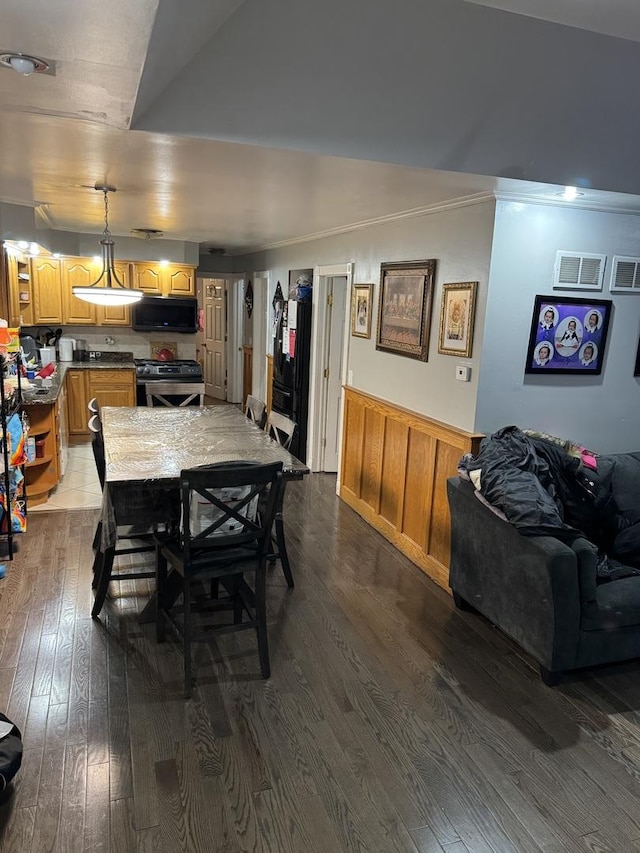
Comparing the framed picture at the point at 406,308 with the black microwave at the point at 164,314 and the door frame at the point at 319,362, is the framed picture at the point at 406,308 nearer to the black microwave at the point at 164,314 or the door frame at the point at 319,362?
the door frame at the point at 319,362

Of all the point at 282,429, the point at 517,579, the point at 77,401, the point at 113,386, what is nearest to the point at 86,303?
the point at 113,386

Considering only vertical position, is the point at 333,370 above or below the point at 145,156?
below

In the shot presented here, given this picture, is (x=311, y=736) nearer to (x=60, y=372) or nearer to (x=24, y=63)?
(x=24, y=63)

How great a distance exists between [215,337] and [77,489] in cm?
461

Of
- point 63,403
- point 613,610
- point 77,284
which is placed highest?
point 77,284

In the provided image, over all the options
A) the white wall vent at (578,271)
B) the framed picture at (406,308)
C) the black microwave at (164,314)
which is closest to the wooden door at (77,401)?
the black microwave at (164,314)

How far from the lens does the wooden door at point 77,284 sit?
6.41m

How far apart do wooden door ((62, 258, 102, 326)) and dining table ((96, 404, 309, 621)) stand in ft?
9.83

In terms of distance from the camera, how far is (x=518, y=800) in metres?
2.00

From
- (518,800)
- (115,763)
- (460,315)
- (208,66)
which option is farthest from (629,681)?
(208,66)

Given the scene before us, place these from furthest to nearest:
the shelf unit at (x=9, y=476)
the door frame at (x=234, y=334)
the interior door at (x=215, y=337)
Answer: the interior door at (x=215, y=337)
the door frame at (x=234, y=334)
the shelf unit at (x=9, y=476)

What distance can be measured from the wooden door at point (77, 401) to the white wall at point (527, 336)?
15.0 feet

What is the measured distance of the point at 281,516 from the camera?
3451 mm

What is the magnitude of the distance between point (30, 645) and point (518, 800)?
2194 mm
